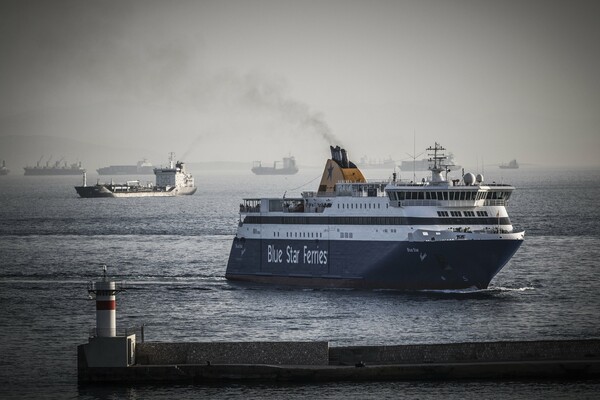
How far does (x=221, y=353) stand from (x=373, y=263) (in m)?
25.5

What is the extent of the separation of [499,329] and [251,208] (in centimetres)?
2268

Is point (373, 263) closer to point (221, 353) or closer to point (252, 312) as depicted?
point (252, 312)

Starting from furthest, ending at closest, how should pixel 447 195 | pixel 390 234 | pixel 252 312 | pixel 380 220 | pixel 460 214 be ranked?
pixel 380 220 < pixel 390 234 < pixel 460 214 < pixel 447 195 < pixel 252 312

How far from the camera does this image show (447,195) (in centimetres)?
6350

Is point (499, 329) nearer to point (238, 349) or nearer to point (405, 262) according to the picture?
point (405, 262)

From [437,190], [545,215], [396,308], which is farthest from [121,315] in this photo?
[545,215]

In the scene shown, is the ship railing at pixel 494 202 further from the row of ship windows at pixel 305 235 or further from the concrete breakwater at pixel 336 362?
the concrete breakwater at pixel 336 362

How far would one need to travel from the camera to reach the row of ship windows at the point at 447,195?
208 feet

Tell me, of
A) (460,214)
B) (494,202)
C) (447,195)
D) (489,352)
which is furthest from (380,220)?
(489,352)

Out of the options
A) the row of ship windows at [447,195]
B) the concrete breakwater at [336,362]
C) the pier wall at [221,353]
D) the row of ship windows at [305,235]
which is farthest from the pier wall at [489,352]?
the row of ship windows at [305,235]

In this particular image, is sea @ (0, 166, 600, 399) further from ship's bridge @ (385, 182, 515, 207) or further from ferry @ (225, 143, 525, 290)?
ship's bridge @ (385, 182, 515, 207)

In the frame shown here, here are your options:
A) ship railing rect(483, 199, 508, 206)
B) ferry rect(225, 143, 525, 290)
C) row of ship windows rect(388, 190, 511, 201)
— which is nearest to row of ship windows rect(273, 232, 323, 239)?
ferry rect(225, 143, 525, 290)

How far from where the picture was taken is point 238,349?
134 ft

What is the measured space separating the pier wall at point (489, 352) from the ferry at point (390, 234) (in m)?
21.0
